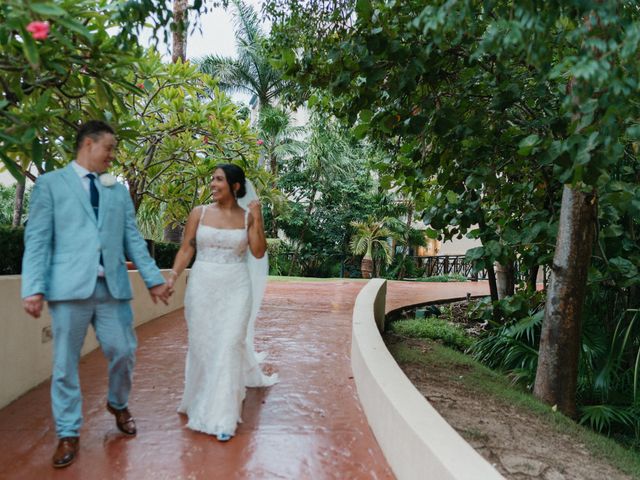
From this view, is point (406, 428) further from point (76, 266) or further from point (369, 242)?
point (369, 242)

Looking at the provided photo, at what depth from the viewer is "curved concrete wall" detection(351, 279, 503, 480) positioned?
238cm

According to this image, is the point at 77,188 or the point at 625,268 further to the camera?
the point at 625,268

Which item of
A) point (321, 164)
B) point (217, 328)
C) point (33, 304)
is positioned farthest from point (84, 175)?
A: point (321, 164)

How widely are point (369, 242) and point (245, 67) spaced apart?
1014 cm

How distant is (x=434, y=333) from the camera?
9859 mm

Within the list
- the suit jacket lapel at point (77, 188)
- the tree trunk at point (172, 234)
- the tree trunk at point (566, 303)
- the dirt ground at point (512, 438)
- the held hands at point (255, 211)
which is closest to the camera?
the suit jacket lapel at point (77, 188)

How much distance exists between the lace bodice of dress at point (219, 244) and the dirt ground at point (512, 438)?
2.38 meters

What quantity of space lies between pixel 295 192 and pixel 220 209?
2277 cm

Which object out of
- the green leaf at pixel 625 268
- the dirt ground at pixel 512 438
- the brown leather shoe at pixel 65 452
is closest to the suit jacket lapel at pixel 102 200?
the brown leather shoe at pixel 65 452

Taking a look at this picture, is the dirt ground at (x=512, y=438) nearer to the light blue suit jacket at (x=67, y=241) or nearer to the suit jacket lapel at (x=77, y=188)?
the light blue suit jacket at (x=67, y=241)

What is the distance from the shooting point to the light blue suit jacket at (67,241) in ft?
10.0

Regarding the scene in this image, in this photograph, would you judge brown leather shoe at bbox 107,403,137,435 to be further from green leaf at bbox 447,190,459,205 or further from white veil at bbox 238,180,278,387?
green leaf at bbox 447,190,459,205

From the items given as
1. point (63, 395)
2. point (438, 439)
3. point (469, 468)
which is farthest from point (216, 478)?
point (469, 468)

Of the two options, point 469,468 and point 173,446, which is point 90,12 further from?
point 469,468
